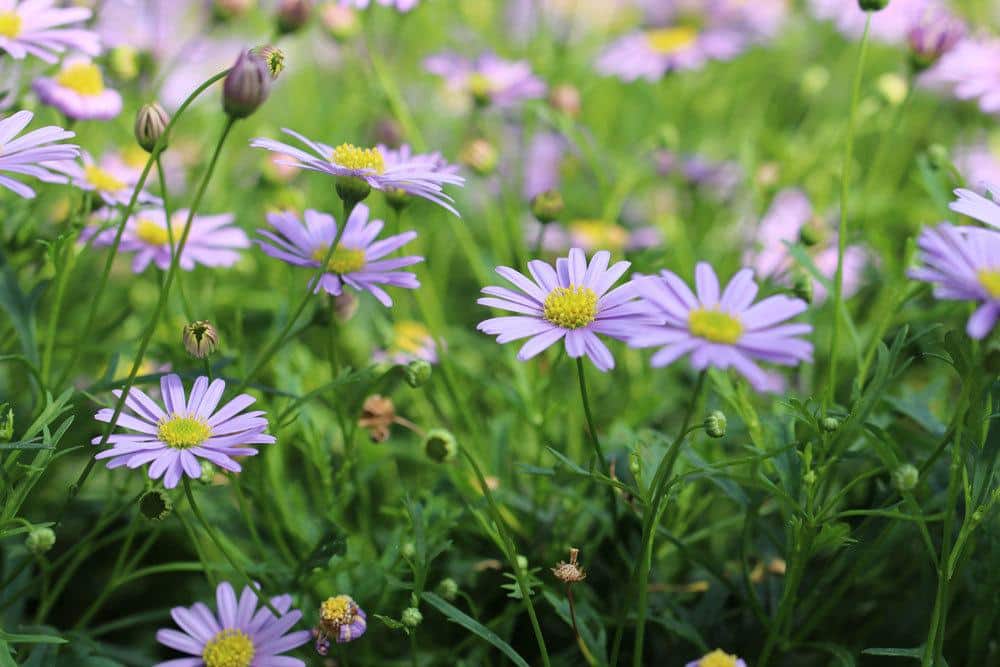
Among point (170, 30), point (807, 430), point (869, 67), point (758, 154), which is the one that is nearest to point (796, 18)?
point (869, 67)

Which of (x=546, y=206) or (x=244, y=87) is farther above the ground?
(x=546, y=206)

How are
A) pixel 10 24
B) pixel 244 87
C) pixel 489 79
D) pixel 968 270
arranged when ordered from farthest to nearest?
pixel 489 79 → pixel 10 24 → pixel 244 87 → pixel 968 270

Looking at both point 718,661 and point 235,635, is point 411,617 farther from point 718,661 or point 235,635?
point 718,661

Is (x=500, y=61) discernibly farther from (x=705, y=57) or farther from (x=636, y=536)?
(x=636, y=536)

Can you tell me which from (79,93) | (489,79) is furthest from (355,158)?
(489,79)

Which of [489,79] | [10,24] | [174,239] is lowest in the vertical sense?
[174,239]

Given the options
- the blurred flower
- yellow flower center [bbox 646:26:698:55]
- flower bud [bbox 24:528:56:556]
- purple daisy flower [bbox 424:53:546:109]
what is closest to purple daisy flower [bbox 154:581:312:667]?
flower bud [bbox 24:528:56:556]

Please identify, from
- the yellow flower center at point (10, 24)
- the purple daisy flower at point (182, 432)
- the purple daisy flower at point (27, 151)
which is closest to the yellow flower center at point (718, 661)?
the purple daisy flower at point (182, 432)
